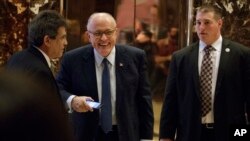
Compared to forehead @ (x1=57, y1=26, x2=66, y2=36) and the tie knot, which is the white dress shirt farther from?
forehead @ (x1=57, y1=26, x2=66, y2=36)

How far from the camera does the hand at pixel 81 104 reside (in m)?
3.57

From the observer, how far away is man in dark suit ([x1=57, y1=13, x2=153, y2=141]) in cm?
381

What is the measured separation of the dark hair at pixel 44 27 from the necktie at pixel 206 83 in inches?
55.7

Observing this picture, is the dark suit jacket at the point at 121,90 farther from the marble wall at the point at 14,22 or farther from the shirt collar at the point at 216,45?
the marble wall at the point at 14,22

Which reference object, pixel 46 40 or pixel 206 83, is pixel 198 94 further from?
pixel 46 40

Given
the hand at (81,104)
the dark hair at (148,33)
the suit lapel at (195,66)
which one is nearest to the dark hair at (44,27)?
the hand at (81,104)

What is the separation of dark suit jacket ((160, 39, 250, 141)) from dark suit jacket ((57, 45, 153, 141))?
0.40 meters

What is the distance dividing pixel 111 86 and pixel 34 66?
1170 mm

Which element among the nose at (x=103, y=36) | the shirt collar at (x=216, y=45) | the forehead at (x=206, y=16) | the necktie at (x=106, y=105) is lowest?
the necktie at (x=106, y=105)

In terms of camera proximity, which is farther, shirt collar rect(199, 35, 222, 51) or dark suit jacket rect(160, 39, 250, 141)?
shirt collar rect(199, 35, 222, 51)

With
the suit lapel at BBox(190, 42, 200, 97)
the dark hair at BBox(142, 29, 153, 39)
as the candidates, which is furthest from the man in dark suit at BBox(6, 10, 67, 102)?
the dark hair at BBox(142, 29, 153, 39)

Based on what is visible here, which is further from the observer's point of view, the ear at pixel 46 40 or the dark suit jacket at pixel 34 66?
the ear at pixel 46 40

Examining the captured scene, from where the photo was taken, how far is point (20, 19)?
231 inches

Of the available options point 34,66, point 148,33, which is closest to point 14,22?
point 148,33
